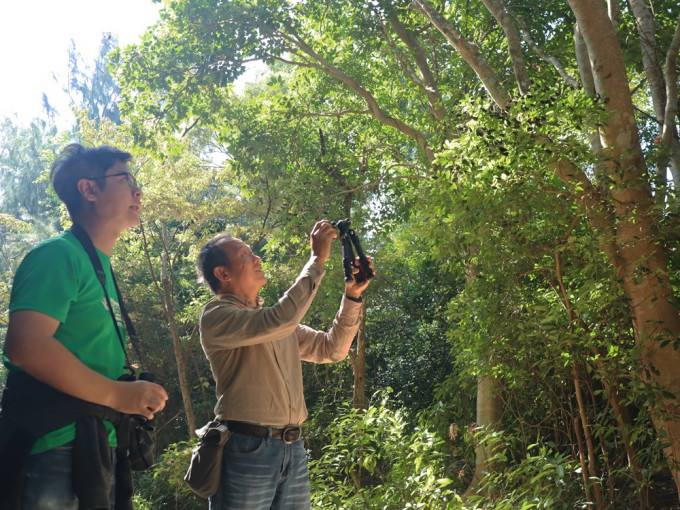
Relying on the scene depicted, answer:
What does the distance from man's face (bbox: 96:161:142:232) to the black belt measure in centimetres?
64

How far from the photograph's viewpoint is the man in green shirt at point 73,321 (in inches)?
48.1

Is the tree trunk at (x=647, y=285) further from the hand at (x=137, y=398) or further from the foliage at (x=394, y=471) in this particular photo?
the hand at (x=137, y=398)

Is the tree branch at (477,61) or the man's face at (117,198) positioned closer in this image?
the man's face at (117,198)

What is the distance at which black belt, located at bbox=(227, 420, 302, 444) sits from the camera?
177cm

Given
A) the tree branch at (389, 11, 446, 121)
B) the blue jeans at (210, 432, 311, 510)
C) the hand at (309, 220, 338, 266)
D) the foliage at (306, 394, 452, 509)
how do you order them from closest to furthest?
the blue jeans at (210, 432, 311, 510), the hand at (309, 220, 338, 266), the foliage at (306, 394, 452, 509), the tree branch at (389, 11, 446, 121)

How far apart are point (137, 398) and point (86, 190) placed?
0.53 metres

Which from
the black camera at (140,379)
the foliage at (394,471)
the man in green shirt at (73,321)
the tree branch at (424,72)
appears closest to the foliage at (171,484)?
the foliage at (394,471)

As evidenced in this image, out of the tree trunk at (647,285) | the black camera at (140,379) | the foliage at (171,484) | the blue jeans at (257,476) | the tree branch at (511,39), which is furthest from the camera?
the foliage at (171,484)

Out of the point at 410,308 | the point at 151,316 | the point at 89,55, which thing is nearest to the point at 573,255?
the point at 410,308

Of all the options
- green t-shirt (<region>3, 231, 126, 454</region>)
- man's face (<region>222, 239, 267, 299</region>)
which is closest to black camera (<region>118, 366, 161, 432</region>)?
green t-shirt (<region>3, 231, 126, 454</region>)

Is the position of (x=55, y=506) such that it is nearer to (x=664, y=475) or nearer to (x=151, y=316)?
(x=664, y=475)

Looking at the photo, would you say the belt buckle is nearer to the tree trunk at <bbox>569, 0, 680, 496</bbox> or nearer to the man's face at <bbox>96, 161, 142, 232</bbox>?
the man's face at <bbox>96, 161, 142, 232</bbox>

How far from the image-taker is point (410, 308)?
8.41 metres

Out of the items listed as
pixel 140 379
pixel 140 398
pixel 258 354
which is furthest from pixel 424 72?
pixel 140 398
